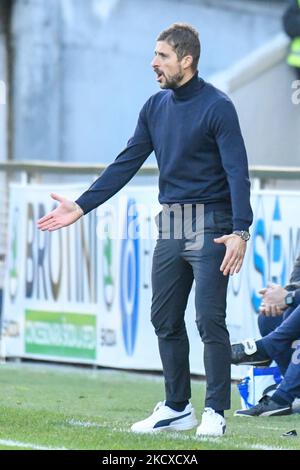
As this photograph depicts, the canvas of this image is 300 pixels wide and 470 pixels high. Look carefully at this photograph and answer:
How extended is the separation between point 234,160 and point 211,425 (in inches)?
53.2

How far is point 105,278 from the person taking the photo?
11562 mm

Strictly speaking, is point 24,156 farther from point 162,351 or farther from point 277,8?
point 162,351

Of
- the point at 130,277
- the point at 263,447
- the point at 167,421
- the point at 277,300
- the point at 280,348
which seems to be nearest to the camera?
the point at 263,447

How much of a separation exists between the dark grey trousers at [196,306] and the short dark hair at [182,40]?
82 cm

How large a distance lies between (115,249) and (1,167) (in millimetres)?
1920

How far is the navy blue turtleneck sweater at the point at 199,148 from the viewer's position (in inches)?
259

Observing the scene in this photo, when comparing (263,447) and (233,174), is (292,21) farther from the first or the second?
(263,447)

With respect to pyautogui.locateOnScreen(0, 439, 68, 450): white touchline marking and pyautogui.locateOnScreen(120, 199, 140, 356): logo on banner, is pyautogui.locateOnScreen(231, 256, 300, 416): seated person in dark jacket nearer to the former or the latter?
pyautogui.locateOnScreen(0, 439, 68, 450): white touchline marking

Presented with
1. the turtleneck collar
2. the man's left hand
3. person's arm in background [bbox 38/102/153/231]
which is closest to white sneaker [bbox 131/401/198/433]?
the man's left hand

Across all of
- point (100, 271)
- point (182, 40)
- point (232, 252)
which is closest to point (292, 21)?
point (100, 271)

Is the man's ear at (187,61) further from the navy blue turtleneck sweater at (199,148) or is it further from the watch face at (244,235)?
the watch face at (244,235)

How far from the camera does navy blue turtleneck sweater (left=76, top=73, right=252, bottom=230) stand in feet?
21.6

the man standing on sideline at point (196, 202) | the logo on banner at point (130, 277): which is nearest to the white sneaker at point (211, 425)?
the man standing on sideline at point (196, 202)

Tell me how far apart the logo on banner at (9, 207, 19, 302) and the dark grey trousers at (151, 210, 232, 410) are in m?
5.52
